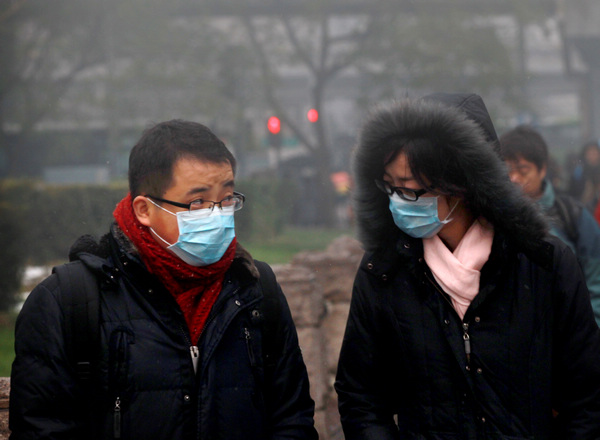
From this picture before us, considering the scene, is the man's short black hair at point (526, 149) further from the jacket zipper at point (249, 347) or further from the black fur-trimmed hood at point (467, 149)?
the jacket zipper at point (249, 347)

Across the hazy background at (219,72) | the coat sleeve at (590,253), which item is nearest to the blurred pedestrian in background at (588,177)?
the coat sleeve at (590,253)

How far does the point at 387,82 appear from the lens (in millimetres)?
18891

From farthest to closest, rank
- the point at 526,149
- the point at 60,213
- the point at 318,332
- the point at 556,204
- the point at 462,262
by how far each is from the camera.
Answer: the point at 60,213
the point at 318,332
the point at 526,149
the point at 556,204
the point at 462,262

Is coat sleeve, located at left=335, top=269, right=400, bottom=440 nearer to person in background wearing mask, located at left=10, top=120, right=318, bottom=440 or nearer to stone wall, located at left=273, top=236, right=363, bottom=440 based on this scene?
person in background wearing mask, located at left=10, top=120, right=318, bottom=440

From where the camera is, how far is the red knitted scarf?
231cm

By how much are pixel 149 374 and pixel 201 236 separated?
444 mm

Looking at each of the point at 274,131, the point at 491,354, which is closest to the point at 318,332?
the point at 491,354

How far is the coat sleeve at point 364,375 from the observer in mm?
2377

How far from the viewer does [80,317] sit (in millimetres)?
2156

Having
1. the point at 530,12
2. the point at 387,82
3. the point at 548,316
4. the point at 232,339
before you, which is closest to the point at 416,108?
the point at 548,316

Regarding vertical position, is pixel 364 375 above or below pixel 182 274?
below

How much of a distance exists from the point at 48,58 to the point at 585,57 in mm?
11888

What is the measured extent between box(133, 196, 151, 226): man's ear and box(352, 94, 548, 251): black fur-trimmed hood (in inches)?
27.8

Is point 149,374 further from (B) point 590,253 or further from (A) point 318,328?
(A) point 318,328
